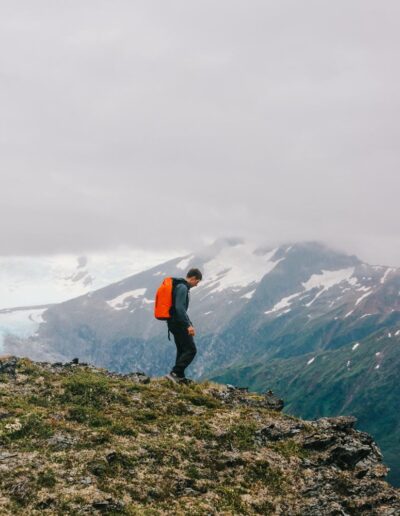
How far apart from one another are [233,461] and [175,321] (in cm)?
887

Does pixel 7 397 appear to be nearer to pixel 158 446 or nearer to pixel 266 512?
pixel 158 446

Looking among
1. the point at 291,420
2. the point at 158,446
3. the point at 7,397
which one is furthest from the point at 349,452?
the point at 7,397

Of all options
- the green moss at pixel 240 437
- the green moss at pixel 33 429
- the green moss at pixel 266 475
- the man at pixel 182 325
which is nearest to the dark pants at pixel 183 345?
the man at pixel 182 325

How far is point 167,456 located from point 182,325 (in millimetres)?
8849

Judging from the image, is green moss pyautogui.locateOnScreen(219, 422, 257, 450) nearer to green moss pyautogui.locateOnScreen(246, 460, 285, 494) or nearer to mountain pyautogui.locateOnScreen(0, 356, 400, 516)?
mountain pyautogui.locateOnScreen(0, 356, 400, 516)

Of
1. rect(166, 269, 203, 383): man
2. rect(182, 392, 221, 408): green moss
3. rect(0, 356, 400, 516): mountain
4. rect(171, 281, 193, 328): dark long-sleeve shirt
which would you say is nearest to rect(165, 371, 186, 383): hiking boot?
rect(166, 269, 203, 383): man

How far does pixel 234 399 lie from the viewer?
953 inches

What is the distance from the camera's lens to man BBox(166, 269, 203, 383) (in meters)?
24.6

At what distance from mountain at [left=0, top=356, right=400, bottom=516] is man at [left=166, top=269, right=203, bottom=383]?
7.73 feet

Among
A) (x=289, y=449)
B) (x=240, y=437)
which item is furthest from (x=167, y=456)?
(x=289, y=449)

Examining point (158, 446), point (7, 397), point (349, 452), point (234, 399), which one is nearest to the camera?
point (158, 446)

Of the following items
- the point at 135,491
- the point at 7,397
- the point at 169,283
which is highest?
the point at 169,283

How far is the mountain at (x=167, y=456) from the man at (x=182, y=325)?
2356mm

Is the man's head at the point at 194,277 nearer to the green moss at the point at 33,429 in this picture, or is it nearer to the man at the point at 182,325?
the man at the point at 182,325
